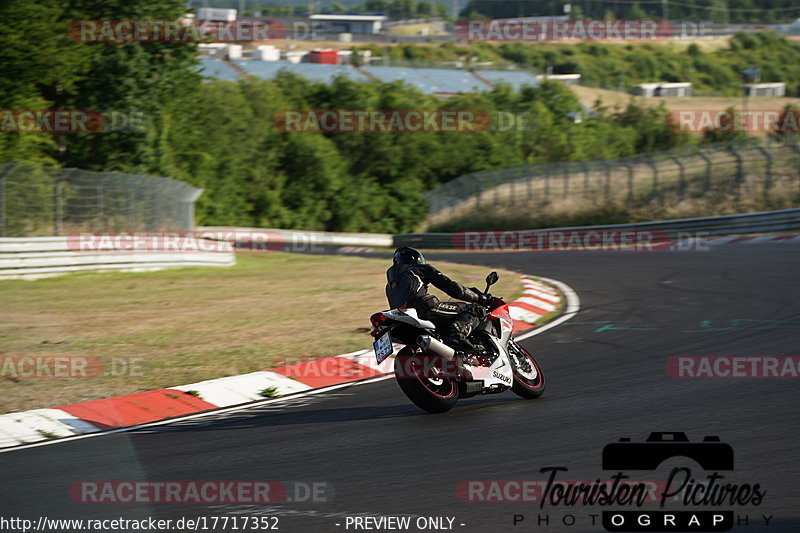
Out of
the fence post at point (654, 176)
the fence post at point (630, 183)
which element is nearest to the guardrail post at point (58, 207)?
the fence post at point (654, 176)

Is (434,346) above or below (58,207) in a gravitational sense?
above

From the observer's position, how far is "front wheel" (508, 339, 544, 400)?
25.7 ft

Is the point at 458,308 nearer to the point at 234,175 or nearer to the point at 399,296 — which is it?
the point at 399,296

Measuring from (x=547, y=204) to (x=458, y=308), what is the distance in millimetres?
33673

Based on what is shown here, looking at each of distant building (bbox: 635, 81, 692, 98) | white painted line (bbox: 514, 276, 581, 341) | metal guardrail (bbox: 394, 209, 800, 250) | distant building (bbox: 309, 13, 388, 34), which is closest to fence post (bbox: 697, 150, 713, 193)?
metal guardrail (bbox: 394, 209, 800, 250)

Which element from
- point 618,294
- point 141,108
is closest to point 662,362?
point 618,294

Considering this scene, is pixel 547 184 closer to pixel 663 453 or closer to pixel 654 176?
pixel 654 176

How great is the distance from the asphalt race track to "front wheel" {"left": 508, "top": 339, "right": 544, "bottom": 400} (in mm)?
119

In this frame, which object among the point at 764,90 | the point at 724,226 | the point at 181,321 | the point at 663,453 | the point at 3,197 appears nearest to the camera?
the point at 663,453

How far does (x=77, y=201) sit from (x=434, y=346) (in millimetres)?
14701

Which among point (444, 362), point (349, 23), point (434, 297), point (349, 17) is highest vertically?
point (349, 17)

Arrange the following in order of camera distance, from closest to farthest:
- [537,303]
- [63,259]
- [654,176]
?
[537,303], [63,259], [654,176]

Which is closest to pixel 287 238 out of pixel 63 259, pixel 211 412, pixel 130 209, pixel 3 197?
pixel 130 209

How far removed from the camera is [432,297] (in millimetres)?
7555
